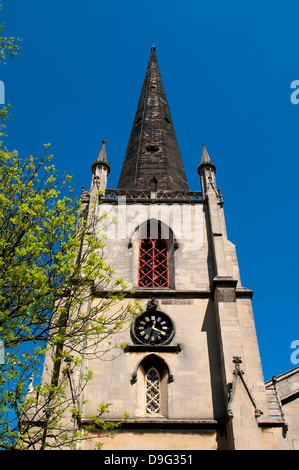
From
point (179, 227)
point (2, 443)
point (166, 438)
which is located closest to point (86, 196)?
point (179, 227)

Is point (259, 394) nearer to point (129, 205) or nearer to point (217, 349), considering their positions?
point (217, 349)

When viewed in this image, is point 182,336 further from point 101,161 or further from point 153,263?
point 101,161

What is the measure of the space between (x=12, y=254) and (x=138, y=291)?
278 inches

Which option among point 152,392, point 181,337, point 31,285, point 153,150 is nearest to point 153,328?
point 181,337

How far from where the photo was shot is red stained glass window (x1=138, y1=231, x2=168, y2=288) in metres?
15.9

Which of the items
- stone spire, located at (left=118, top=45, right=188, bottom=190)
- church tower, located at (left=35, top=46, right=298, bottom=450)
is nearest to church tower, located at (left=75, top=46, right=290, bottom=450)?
church tower, located at (left=35, top=46, right=298, bottom=450)

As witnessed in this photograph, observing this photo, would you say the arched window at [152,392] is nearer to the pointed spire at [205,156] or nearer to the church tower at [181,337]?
the church tower at [181,337]

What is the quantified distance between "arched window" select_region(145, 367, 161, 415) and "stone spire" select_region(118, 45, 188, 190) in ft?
32.4

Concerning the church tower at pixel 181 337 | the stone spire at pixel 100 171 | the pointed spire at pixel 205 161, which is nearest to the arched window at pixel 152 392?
the church tower at pixel 181 337

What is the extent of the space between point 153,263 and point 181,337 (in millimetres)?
3658

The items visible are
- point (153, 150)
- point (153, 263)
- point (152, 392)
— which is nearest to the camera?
point (152, 392)

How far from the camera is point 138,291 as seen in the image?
48.2 feet

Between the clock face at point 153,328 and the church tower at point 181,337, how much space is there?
1.2 inches

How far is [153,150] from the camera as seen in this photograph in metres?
24.3
